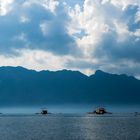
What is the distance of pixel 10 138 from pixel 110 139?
32532 millimetres

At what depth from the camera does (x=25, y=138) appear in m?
127

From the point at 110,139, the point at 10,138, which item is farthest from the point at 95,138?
the point at 10,138

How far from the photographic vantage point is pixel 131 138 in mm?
122375

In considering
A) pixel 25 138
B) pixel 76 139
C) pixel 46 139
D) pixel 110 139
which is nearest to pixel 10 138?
pixel 25 138

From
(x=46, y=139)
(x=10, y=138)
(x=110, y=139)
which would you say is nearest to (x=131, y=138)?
(x=110, y=139)

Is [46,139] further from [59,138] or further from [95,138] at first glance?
[95,138]

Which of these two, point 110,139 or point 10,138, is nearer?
point 110,139

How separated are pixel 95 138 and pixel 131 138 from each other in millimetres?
11274

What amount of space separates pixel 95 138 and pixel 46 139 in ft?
51.4

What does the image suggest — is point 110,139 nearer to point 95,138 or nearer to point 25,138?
point 95,138

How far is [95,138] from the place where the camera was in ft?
411

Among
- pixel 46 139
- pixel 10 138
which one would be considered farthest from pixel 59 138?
pixel 10 138

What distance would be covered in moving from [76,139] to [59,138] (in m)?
6.28

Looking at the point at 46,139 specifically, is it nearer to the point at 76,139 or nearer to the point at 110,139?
the point at 76,139
